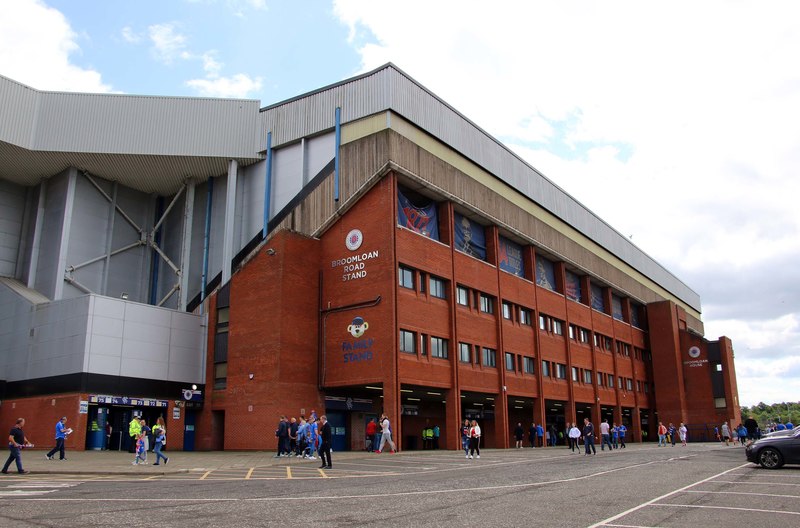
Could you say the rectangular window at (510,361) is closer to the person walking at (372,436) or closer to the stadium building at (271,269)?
the stadium building at (271,269)

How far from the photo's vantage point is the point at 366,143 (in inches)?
1485

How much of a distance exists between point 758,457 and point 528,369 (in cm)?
2749

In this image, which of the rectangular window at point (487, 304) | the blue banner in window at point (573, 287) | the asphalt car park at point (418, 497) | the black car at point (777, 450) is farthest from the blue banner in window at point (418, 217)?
the black car at point (777, 450)

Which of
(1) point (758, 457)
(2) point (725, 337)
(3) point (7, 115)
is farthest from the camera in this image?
(2) point (725, 337)

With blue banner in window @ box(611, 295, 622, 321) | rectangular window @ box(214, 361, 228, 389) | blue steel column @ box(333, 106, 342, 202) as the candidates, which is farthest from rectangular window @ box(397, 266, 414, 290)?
blue banner in window @ box(611, 295, 622, 321)

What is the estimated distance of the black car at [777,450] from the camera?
19.6 meters

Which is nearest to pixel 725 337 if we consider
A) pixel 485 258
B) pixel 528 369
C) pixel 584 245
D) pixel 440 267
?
pixel 584 245

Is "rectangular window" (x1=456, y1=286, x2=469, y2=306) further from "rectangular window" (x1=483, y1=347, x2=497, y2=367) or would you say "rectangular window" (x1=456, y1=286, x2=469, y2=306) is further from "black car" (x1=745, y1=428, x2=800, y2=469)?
"black car" (x1=745, y1=428, x2=800, y2=469)

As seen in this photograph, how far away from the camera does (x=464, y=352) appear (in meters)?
40.6

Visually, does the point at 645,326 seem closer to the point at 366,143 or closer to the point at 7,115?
the point at 366,143

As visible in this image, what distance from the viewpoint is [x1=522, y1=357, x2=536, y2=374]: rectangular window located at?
47281mm

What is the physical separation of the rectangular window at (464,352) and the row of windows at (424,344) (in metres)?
1.66

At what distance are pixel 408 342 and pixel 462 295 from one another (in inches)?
276

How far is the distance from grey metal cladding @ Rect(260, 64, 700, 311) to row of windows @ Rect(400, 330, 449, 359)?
1253 cm
